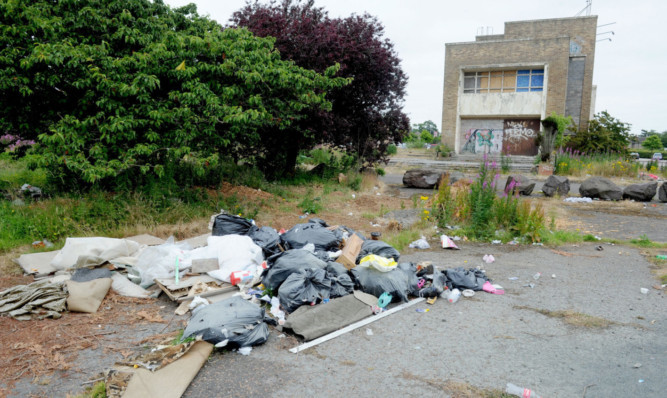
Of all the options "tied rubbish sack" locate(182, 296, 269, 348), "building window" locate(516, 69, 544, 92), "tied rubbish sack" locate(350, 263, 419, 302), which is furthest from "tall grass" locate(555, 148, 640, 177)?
"tied rubbish sack" locate(182, 296, 269, 348)

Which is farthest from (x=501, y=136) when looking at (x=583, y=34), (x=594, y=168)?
(x=594, y=168)

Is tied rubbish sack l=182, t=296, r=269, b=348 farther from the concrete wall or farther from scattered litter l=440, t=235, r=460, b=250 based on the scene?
the concrete wall

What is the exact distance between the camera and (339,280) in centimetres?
461

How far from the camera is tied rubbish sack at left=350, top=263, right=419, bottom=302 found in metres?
4.54

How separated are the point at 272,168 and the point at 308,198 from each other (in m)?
2.89

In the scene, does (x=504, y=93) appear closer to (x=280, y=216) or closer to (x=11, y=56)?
(x=280, y=216)

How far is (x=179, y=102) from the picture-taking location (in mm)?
7137

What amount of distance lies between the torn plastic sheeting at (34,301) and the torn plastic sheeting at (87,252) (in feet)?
1.81

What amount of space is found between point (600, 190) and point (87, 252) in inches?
463

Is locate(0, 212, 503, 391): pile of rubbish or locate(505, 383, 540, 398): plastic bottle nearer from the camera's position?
locate(505, 383, 540, 398): plastic bottle

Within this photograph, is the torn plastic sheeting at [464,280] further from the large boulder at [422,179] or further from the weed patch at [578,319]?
the large boulder at [422,179]

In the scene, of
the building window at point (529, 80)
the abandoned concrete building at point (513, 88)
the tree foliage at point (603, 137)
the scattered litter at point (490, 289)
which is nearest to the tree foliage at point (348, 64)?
the scattered litter at point (490, 289)

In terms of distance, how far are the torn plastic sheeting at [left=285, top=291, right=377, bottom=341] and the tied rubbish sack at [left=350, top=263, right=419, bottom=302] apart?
0.68ft

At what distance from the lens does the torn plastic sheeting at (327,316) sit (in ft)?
12.4
